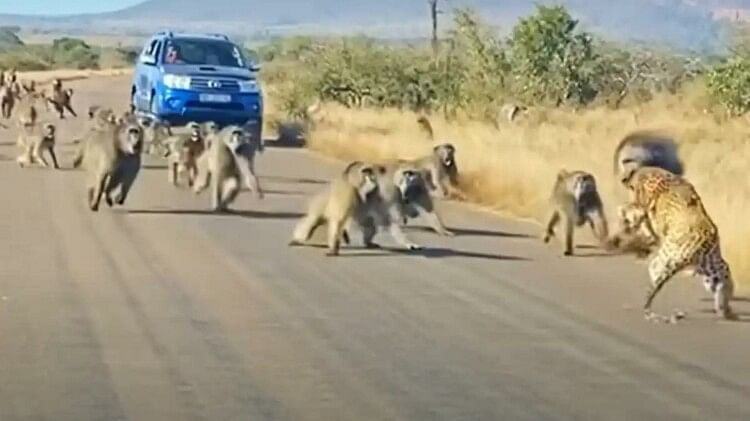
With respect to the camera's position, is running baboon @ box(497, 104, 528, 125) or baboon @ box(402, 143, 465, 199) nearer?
baboon @ box(402, 143, 465, 199)

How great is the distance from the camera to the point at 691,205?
13.6m

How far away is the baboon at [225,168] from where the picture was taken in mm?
21172

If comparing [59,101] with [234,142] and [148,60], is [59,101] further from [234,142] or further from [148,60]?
[234,142]

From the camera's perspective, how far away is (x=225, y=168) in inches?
832

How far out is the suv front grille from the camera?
108 feet

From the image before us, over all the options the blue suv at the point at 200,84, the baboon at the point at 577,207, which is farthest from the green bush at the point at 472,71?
the baboon at the point at 577,207

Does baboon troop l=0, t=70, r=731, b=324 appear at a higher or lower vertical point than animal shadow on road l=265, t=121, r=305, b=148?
higher

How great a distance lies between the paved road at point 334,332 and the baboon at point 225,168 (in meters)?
1.31

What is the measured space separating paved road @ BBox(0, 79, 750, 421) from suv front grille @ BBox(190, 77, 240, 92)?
13.3 m

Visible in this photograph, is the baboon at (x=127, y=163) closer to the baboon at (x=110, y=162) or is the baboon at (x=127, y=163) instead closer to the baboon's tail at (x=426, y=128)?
the baboon at (x=110, y=162)

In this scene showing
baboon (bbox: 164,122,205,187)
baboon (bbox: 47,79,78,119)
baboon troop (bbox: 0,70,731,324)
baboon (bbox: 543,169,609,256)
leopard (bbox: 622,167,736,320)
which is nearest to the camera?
leopard (bbox: 622,167,736,320)

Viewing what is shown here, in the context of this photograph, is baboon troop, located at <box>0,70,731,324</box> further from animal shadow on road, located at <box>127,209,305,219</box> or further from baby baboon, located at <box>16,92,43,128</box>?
baby baboon, located at <box>16,92,43,128</box>

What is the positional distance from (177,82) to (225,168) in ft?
40.3

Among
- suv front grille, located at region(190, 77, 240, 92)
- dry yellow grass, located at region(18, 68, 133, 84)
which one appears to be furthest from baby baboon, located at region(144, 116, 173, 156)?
dry yellow grass, located at region(18, 68, 133, 84)
